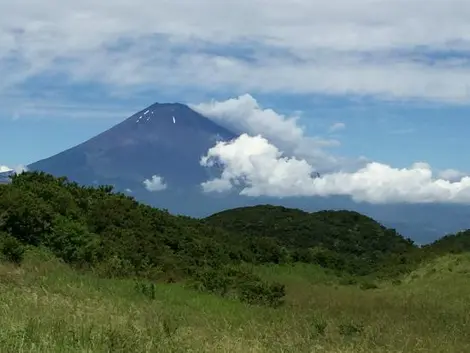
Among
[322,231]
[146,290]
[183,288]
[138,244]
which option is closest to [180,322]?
[146,290]

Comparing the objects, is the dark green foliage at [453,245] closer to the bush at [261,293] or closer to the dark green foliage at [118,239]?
the dark green foliage at [118,239]

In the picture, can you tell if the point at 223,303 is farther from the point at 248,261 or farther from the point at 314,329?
the point at 248,261

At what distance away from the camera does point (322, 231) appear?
60.0 m

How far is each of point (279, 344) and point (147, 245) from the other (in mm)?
19592

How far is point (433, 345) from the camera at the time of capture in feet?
33.1

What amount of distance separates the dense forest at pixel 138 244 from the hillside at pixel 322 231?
2.43m

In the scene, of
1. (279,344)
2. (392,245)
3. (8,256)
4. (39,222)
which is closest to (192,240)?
(39,222)

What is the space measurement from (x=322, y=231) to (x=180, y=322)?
49760 millimetres

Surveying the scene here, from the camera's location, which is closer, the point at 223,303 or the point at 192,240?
the point at 223,303

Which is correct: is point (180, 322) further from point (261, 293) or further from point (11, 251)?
point (261, 293)

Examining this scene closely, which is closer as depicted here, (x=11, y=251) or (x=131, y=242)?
(x=11, y=251)

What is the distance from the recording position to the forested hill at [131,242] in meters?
21.7

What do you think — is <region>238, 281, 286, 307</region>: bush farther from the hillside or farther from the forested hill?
the hillside

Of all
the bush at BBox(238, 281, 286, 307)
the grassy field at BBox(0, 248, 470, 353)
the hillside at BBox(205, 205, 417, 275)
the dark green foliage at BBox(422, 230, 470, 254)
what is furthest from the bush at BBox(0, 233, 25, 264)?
the hillside at BBox(205, 205, 417, 275)
